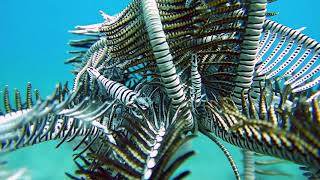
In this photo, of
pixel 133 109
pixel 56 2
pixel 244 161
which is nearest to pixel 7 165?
pixel 133 109

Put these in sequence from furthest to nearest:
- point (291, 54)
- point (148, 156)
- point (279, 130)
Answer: point (291, 54) → point (148, 156) → point (279, 130)

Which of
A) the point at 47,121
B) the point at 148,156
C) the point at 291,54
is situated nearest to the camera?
the point at 148,156

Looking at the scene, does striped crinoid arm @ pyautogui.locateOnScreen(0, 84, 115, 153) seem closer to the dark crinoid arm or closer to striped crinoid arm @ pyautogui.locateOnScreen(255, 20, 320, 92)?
the dark crinoid arm

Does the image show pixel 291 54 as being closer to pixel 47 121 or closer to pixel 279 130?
pixel 279 130

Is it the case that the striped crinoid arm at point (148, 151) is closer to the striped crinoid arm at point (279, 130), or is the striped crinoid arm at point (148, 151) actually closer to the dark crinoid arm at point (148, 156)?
the dark crinoid arm at point (148, 156)

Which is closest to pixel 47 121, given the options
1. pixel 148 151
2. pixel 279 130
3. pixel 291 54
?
pixel 148 151

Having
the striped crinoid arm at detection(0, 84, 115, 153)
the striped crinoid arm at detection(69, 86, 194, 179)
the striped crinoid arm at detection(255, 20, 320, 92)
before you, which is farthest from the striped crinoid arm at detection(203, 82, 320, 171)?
the striped crinoid arm at detection(0, 84, 115, 153)

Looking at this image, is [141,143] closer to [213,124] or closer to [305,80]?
[213,124]
